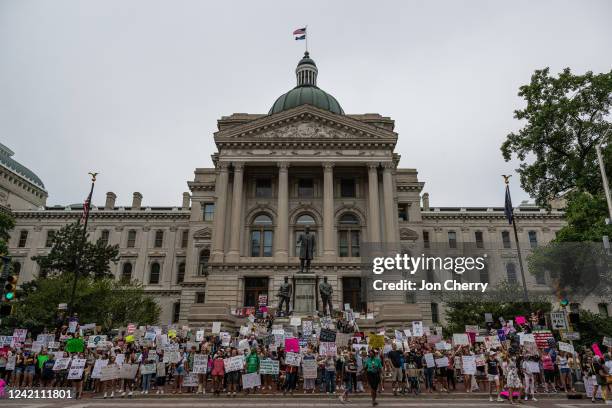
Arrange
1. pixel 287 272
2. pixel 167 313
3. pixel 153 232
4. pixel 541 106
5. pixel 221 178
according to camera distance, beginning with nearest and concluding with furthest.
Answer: pixel 541 106, pixel 287 272, pixel 221 178, pixel 167 313, pixel 153 232

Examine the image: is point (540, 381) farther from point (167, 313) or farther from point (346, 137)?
point (167, 313)

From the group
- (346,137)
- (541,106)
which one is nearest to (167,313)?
(346,137)

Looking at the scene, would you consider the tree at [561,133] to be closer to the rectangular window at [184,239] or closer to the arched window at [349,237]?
the arched window at [349,237]

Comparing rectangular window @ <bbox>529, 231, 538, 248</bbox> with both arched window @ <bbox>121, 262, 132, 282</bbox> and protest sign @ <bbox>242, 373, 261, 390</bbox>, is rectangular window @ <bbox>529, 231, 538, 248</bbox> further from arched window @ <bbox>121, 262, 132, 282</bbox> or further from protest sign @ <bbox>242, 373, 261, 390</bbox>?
protest sign @ <bbox>242, 373, 261, 390</bbox>

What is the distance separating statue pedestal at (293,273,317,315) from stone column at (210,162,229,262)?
14972mm

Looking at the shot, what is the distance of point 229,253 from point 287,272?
222 inches

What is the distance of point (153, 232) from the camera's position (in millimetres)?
58062

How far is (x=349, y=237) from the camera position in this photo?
145 ft

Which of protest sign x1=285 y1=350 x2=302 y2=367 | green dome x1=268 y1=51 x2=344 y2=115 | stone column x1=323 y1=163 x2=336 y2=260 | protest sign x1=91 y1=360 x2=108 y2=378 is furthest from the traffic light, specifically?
green dome x1=268 y1=51 x2=344 y2=115

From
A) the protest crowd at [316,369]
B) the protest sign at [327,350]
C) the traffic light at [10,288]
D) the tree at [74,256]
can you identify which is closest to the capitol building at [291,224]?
the tree at [74,256]

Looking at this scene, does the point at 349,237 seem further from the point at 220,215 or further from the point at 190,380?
the point at 190,380

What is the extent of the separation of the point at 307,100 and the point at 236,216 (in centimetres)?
1831

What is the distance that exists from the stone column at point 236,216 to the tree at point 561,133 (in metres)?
24.0

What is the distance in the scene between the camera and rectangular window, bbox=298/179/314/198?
4566 cm
